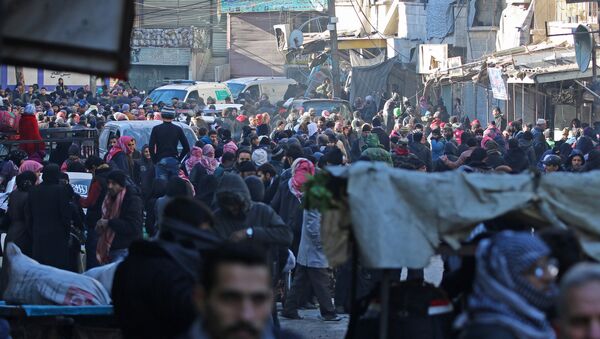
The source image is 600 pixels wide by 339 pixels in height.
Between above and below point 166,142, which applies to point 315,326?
below

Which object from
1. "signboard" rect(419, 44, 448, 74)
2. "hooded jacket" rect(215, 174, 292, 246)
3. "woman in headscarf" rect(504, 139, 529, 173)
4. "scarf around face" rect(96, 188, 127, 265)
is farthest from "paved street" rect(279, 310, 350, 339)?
"signboard" rect(419, 44, 448, 74)

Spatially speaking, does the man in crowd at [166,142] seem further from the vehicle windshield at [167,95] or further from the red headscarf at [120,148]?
the vehicle windshield at [167,95]

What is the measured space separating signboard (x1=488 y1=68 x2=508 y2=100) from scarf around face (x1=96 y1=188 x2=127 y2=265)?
17506 millimetres

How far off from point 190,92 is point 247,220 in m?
30.8

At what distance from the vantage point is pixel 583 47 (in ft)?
73.7

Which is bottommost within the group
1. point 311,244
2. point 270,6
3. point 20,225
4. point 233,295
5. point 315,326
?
point 315,326

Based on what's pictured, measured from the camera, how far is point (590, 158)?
49.6 feet

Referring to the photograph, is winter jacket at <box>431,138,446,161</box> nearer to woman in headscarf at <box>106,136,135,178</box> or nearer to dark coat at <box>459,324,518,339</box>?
woman in headscarf at <box>106,136,135,178</box>

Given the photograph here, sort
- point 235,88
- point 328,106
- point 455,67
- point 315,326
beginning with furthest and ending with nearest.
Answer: point 235,88 < point 455,67 < point 328,106 < point 315,326

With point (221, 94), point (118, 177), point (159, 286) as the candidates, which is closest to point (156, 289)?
point (159, 286)

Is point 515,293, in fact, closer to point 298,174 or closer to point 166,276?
point 166,276

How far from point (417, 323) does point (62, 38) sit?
2993 mm

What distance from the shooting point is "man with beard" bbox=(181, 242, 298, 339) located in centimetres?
364

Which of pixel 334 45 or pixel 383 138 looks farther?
pixel 334 45
